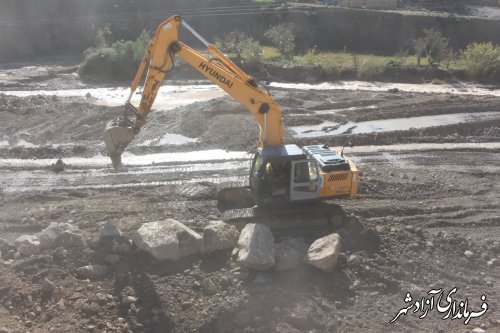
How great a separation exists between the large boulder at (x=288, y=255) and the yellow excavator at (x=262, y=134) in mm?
1168

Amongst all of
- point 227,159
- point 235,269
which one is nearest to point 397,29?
point 227,159

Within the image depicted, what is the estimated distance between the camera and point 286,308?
7836 millimetres

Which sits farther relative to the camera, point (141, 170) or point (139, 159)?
point (139, 159)

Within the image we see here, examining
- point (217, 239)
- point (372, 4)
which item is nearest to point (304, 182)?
point (217, 239)

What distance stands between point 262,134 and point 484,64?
21.6m

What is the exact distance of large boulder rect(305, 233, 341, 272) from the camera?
8.71 metres

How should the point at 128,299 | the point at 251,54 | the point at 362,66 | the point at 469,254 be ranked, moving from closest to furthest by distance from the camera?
the point at 128,299 < the point at 469,254 < the point at 362,66 < the point at 251,54

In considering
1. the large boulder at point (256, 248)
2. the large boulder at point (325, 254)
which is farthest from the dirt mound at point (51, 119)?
the large boulder at point (325, 254)

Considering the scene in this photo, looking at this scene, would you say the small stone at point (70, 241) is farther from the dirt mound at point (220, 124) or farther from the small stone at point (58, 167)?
the dirt mound at point (220, 124)

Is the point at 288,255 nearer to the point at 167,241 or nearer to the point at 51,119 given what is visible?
the point at 167,241

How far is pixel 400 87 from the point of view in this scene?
26156 millimetres

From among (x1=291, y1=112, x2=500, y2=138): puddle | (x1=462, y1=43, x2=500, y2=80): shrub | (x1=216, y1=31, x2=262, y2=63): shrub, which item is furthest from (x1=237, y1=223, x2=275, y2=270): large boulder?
(x1=462, y1=43, x2=500, y2=80): shrub

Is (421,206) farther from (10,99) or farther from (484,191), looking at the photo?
(10,99)

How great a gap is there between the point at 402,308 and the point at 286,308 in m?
1.98
